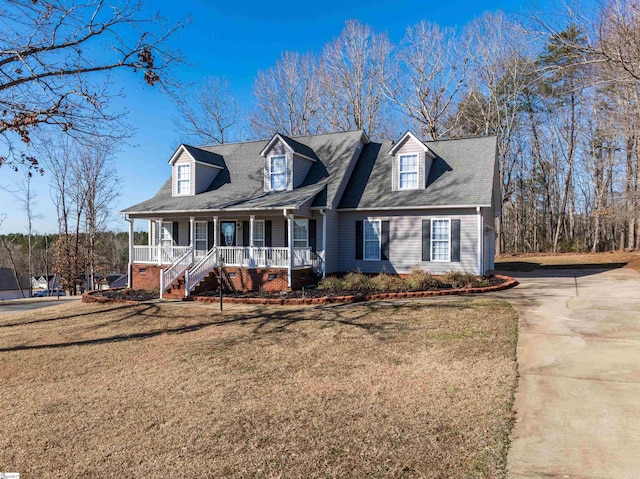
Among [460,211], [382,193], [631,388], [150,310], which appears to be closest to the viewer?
[631,388]

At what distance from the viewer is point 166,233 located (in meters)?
20.1

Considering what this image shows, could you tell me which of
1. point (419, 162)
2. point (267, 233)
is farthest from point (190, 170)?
point (419, 162)

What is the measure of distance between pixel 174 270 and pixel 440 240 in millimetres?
9918

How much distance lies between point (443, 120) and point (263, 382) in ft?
100

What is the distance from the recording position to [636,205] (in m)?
20.2

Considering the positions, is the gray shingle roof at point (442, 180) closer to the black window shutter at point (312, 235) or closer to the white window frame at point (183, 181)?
the black window shutter at point (312, 235)

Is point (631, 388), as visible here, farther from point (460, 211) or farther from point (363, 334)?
point (460, 211)

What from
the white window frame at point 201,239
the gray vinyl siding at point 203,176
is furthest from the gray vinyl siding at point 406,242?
the gray vinyl siding at point 203,176

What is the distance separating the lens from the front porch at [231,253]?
15312mm

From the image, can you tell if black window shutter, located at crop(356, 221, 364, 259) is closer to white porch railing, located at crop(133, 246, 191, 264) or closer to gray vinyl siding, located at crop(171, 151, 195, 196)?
white porch railing, located at crop(133, 246, 191, 264)

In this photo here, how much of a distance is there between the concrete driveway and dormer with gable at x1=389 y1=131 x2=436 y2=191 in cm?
751

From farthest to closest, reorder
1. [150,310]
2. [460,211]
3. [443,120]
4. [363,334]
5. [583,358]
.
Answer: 1. [443,120]
2. [460,211]
3. [150,310]
4. [363,334]
5. [583,358]

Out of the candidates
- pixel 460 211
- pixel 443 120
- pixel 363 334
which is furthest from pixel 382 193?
pixel 443 120

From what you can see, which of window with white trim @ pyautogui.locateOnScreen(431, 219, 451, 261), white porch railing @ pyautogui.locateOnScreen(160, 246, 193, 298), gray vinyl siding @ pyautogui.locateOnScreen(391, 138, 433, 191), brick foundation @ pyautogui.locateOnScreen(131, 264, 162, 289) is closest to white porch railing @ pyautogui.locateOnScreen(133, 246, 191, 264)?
brick foundation @ pyautogui.locateOnScreen(131, 264, 162, 289)
